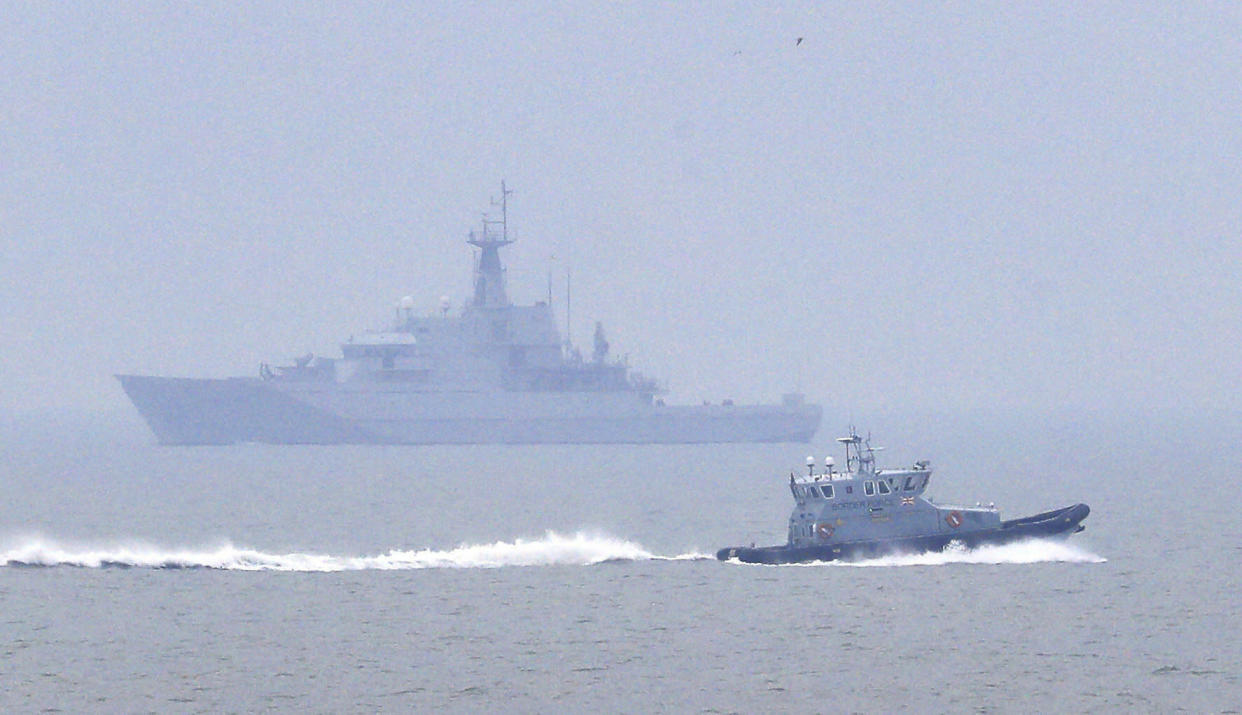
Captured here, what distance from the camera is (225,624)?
4100 cm

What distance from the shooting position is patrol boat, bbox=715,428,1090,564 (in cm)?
4781

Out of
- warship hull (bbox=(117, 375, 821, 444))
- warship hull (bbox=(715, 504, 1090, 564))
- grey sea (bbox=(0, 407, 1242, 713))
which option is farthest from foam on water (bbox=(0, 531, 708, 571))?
warship hull (bbox=(117, 375, 821, 444))

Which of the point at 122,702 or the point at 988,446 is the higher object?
the point at 988,446

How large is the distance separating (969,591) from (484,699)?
16.1 m

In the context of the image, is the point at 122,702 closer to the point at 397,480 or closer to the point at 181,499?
the point at 181,499

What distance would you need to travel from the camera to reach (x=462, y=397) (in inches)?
4798

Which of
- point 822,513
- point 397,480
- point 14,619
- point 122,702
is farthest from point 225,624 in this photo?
point 397,480

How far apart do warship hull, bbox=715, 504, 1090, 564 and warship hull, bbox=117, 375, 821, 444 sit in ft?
243

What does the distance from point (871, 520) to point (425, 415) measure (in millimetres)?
76463

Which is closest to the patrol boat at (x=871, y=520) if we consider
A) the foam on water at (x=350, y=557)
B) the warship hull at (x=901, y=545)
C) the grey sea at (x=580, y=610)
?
the warship hull at (x=901, y=545)

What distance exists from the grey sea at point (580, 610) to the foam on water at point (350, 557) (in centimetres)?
11

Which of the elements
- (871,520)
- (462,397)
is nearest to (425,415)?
(462,397)

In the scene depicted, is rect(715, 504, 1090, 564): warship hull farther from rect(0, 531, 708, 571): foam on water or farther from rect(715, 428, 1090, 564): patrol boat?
rect(0, 531, 708, 571): foam on water

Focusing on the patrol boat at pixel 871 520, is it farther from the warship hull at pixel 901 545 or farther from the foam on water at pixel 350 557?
the foam on water at pixel 350 557
